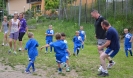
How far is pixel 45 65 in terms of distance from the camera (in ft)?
37.7

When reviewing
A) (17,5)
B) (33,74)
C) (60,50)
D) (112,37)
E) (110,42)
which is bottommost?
(33,74)

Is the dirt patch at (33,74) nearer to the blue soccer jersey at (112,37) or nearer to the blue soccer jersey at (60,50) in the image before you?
the blue soccer jersey at (60,50)

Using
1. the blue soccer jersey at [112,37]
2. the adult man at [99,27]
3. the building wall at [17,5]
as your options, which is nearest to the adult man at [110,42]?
the blue soccer jersey at [112,37]

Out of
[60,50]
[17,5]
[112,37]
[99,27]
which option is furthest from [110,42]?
[17,5]

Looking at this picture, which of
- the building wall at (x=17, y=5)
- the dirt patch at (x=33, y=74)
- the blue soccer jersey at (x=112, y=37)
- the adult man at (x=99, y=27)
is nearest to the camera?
the blue soccer jersey at (x=112, y=37)

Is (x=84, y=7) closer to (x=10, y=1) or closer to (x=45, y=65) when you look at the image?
(x=45, y=65)

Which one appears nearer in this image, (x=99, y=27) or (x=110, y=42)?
(x=110, y=42)

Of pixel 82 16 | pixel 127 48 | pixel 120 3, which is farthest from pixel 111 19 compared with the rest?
pixel 127 48

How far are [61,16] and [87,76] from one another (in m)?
26.3

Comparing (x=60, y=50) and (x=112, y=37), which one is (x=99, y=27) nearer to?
(x=112, y=37)

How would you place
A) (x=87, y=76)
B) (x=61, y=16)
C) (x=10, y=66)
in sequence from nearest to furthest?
(x=87, y=76)
(x=10, y=66)
(x=61, y=16)

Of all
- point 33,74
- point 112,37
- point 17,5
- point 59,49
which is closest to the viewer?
point 112,37

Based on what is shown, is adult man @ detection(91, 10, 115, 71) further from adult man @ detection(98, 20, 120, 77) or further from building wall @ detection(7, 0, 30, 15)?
building wall @ detection(7, 0, 30, 15)

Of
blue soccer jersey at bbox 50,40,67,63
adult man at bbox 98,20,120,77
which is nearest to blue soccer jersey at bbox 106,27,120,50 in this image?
adult man at bbox 98,20,120,77
